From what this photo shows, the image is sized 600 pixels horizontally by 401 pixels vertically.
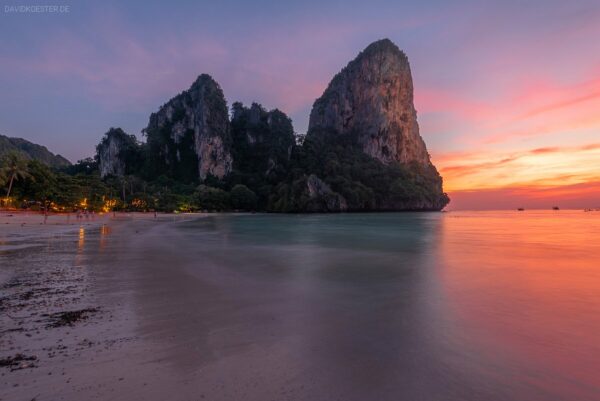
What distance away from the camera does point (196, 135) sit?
177500mm

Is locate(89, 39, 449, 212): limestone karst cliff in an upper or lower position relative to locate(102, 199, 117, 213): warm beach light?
upper

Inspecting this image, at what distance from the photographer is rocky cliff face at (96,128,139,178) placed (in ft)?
588

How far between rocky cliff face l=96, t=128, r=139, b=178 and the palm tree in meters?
125

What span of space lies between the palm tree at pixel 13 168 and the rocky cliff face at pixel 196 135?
107 m

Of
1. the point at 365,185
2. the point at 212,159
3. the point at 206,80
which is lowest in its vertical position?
the point at 365,185

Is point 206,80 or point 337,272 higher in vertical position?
point 206,80

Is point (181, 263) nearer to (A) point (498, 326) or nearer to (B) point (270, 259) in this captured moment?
(B) point (270, 259)

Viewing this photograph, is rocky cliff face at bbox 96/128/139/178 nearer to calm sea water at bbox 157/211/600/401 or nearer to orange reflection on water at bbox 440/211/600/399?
calm sea water at bbox 157/211/600/401

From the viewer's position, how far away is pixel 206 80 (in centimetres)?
17812

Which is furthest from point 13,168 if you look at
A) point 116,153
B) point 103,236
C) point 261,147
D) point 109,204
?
point 261,147

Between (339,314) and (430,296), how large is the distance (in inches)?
137

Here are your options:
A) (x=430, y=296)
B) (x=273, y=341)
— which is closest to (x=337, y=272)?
(x=430, y=296)

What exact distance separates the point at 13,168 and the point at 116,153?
13362 centimetres

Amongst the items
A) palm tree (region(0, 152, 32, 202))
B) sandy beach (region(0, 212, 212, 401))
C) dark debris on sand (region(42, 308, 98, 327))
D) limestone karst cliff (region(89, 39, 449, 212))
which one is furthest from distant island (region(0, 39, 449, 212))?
dark debris on sand (region(42, 308, 98, 327))
